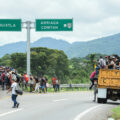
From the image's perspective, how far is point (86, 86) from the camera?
49.0m

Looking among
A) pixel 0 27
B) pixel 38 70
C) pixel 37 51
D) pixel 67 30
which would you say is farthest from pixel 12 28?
pixel 37 51

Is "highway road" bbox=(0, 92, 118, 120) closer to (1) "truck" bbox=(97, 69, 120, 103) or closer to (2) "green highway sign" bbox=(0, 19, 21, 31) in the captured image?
(1) "truck" bbox=(97, 69, 120, 103)

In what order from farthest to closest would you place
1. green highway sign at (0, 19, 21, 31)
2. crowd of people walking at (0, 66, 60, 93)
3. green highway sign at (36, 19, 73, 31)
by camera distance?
green highway sign at (0, 19, 21, 31) → green highway sign at (36, 19, 73, 31) → crowd of people walking at (0, 66, 60, 93)

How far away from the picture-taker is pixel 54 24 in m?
37.8

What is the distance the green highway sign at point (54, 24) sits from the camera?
37.6 m

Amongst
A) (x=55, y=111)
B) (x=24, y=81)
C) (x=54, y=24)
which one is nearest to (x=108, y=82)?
(x=55, y=111)

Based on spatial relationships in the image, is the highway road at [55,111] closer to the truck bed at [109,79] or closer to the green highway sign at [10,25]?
the truck bed at [109,79]

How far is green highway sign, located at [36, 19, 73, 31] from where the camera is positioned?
37.6m

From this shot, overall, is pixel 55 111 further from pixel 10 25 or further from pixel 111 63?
pixel 10 25

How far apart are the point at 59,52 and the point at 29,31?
2892 inches

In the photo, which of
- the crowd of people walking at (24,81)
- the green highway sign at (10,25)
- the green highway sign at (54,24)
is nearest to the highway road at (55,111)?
the crowd of people walking at (24,81)

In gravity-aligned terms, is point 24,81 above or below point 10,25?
below

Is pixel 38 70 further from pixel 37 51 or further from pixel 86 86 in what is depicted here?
pixel 86 86

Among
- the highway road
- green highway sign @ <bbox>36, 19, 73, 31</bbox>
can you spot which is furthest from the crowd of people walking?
the highway road
